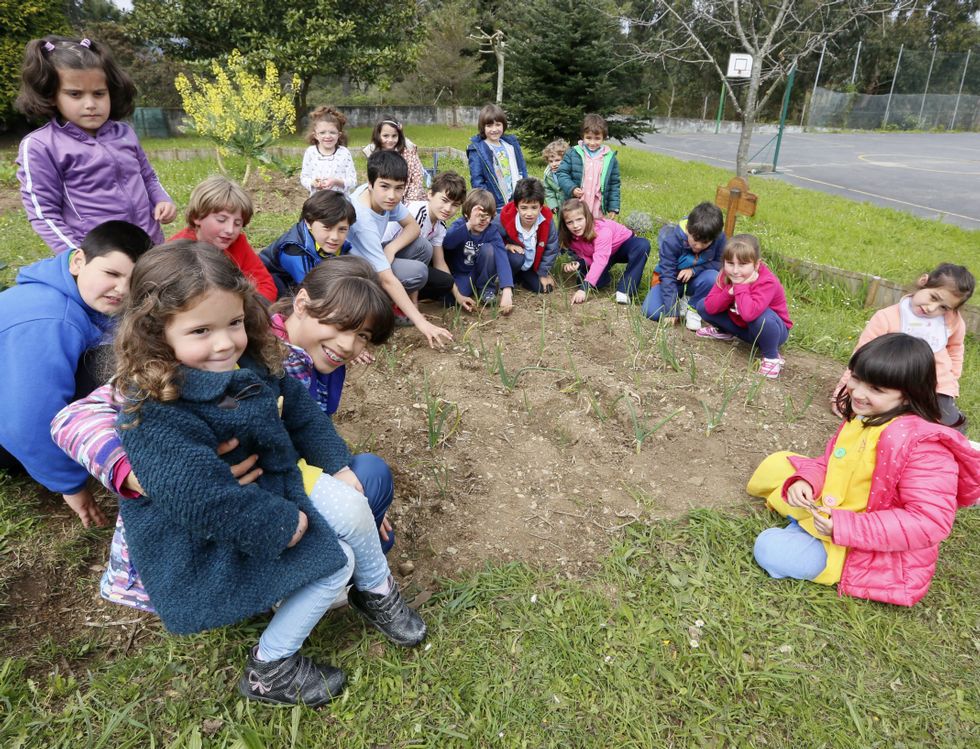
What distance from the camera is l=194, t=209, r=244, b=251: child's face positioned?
8.87 ft

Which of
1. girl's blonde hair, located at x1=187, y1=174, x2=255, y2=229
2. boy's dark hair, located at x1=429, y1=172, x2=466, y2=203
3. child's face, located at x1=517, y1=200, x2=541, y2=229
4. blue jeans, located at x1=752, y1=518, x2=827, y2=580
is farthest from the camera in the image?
child's face, located at x1=517, y1=200, x2=541, y2=229

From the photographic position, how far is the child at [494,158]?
4.84 metres

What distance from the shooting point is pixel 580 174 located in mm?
5102

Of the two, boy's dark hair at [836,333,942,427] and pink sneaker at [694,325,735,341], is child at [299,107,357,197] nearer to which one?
pink sneaker at [694,325,735,341]

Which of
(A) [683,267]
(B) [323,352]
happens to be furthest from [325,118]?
(B) [323,352]

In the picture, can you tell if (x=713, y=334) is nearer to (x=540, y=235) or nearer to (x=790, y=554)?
(x=540, y=235)

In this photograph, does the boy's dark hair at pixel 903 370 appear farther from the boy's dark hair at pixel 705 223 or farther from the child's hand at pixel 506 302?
the child's hand at pixel 506 302

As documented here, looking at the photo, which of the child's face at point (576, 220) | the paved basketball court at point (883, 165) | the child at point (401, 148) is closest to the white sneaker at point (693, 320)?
the child's face at point (576, 220)

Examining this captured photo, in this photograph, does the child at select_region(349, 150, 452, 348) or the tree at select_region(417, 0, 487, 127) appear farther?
the tree at select_region(417, 0, 487, 127)

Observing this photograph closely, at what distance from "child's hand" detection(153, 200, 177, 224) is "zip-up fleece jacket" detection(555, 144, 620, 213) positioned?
3173mm

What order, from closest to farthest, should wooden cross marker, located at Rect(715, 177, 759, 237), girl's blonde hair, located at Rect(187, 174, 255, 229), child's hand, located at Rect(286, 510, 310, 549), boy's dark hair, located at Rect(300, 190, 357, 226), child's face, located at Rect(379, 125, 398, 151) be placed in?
child's hand, located at Rect(286, 510, 310, 549), girl's blonde hair, located at Rect(187, 174, 255, 229), boy's dark hair, located at Rect(300, 190, 357, 226), child's face, located at Rect(379, 125, 398, 151), wooden cross marker, located at Rect(715, 177, 759, 237)

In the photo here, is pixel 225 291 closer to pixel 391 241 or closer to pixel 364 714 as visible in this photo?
pixel 364 714

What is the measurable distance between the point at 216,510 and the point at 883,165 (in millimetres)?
15566

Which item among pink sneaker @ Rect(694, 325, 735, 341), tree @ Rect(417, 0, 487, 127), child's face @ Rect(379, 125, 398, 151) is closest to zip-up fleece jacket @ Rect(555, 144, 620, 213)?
child's face @ Rect(379, 125, 398, 151)
